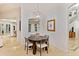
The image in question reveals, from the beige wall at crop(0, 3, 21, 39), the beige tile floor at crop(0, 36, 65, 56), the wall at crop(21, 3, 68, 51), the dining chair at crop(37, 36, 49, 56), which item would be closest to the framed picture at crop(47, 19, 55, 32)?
the wall at crop(21, 3, 68, 51)

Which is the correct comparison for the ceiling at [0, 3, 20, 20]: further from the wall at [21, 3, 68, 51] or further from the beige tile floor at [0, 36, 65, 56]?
the beige tile floor at [0, 36, 65, 56]

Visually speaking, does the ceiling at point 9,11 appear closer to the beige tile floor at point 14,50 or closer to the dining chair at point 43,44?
the beige tile floor at point 14,50

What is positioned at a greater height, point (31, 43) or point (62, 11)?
point (62, 11)

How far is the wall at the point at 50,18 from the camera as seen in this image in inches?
72.3

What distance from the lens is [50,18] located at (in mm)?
1852

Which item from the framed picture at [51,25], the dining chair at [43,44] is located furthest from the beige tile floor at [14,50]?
the framed picture at [51,25]

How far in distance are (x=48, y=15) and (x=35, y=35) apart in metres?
0.41

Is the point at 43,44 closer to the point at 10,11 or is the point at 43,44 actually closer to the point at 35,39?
the point at 35,39

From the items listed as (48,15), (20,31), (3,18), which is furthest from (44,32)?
(3,18)

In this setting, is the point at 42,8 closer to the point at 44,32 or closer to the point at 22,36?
the point at 44,32

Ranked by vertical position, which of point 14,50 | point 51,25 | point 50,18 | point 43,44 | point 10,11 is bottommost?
point 14,50

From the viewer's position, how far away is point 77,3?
186 cm

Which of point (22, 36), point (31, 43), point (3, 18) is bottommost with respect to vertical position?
point (31, 43)

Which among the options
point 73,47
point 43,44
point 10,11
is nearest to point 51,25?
point 43,44
